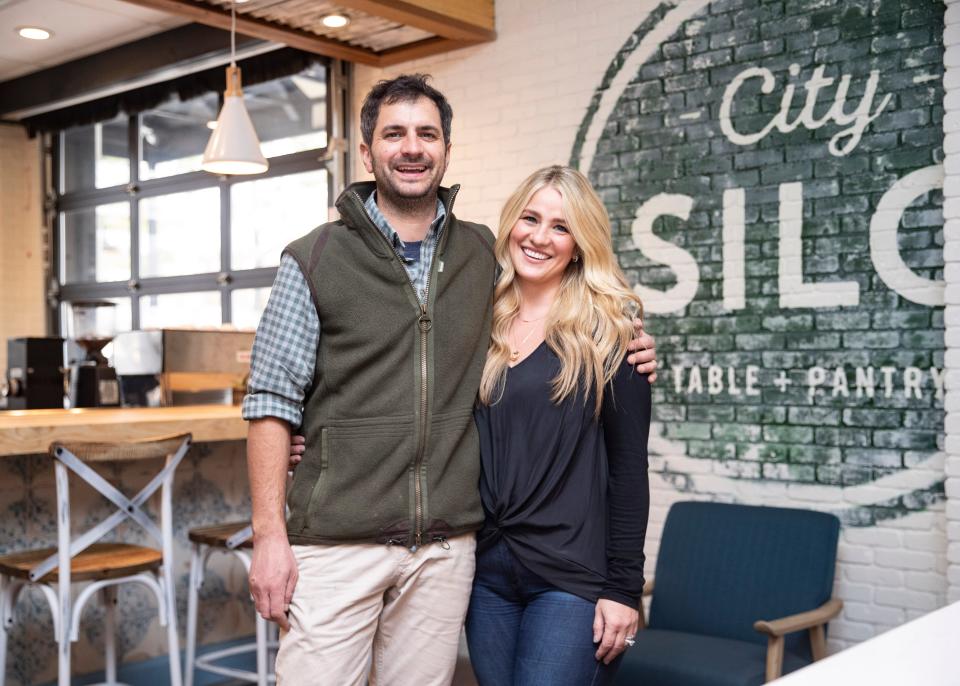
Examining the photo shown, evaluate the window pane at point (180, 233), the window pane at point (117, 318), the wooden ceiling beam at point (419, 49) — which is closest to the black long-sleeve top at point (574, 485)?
the wooden ceiling beam at point (419, 49)

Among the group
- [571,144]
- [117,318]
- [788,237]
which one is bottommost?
[117,318]

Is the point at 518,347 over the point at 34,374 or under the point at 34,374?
over

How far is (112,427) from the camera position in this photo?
3256 millimetres

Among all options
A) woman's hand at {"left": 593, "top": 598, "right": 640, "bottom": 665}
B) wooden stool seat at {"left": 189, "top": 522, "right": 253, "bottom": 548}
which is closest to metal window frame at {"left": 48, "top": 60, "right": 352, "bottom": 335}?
wooden stool seat at {"left": 189, "top": 522, "right": 253, "bottom": 548}

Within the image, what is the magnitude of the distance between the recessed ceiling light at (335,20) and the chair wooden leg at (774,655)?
3.31m

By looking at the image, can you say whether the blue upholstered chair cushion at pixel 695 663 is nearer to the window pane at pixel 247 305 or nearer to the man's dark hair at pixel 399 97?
the man's dark hair at pixel 399 97

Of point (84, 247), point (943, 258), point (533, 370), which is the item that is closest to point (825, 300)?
point (943, 258)

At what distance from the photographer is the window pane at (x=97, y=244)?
297 inches

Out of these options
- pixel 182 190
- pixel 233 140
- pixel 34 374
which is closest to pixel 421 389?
pixel 233 140

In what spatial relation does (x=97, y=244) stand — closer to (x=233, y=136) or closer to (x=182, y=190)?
(x=182, y=190)

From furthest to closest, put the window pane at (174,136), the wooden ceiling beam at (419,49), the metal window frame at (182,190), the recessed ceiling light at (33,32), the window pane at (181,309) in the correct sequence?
1. the window pane at (174,136)
2. the window pane at (181,309)
3. the recessed ceiling light at (33,32)
4. the metal window frame at (182,190)
5. the wooden ceiling beam at (419,49)

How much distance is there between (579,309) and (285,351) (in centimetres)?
58

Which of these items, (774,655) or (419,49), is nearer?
(774,655)

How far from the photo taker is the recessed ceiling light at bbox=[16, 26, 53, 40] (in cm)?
621
